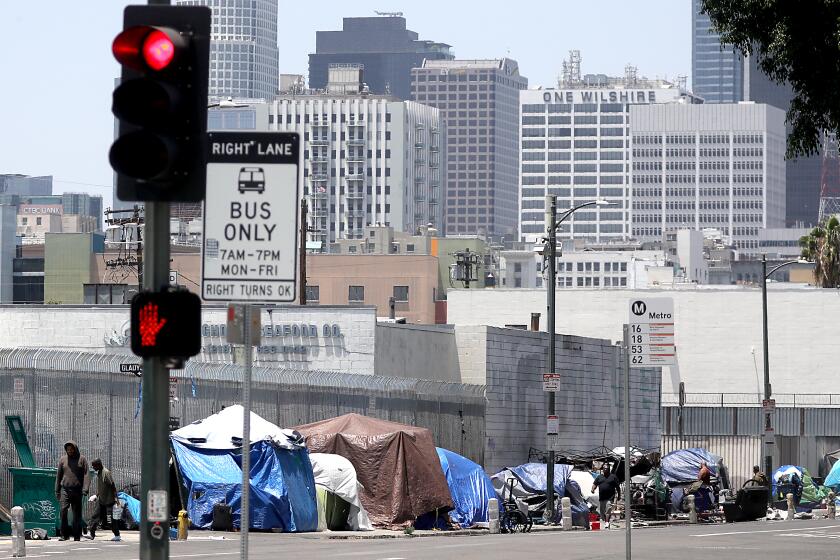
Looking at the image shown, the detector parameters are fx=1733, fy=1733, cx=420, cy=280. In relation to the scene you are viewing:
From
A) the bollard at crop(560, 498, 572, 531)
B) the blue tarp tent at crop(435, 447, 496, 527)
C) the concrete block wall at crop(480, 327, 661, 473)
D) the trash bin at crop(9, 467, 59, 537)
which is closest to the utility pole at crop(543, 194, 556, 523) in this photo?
the bollard at crop(560, 498, 572, 531)

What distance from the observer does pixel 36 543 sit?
28547mm

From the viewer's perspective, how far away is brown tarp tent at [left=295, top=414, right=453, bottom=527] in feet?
122

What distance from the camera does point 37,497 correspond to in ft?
99.5

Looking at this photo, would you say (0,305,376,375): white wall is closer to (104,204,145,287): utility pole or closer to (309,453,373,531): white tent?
(104,204,145,287): utility pole

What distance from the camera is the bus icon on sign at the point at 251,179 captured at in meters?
11.8

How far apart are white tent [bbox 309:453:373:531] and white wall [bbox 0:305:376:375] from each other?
11670 mm

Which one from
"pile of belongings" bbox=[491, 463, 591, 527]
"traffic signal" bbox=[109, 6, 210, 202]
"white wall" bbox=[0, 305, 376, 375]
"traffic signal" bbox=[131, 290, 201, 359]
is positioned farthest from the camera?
"white wall" bbox=[0, 305, 376, 375]

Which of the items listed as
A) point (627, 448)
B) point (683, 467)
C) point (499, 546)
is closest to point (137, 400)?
point (499, 546)

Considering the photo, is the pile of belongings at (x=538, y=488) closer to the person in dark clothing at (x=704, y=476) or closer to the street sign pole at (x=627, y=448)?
the person in dark clothing at (x=704, y=476)

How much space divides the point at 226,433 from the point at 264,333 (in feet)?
48.6

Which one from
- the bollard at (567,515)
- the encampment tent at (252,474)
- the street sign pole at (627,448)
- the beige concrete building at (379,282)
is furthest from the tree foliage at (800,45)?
the beige concrete building at (379,282)

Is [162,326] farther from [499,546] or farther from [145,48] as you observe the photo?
[499,546]

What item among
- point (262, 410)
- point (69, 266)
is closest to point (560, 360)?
point (262, 410)

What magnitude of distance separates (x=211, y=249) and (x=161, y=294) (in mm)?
495
